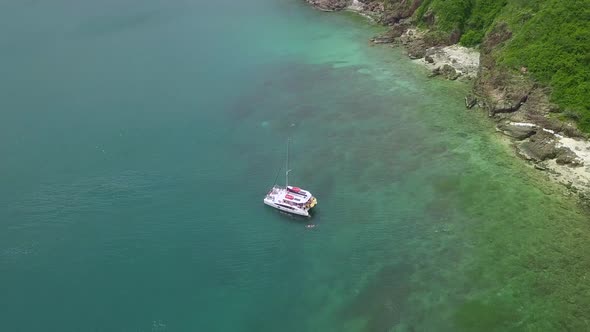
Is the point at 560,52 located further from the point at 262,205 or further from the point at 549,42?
the point at 262,205

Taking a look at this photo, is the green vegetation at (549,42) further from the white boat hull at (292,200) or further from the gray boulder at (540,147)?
the white boat hull at (292,200)

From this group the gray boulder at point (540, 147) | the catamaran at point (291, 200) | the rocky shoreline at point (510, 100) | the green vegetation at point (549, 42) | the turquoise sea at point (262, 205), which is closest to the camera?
the turquoise sea at point (262, 205)

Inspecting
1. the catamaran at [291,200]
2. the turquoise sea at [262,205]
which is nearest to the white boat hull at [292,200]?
the catamaran at [291,200]

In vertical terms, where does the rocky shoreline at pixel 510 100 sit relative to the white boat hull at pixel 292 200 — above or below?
above

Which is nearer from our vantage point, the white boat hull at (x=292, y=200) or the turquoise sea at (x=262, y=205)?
the turquoise sea at (x=262, y=205)

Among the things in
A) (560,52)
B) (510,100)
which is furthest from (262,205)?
(560,52)

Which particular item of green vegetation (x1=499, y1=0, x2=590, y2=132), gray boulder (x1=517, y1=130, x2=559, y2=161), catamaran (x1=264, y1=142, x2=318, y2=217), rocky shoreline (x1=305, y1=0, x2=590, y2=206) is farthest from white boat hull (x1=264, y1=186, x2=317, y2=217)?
green vegetation (x1=499, y1=0, x2=590, y2=132)

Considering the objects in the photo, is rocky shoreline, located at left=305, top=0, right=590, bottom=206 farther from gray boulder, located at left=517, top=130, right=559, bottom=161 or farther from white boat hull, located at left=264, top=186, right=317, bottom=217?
white boat hull, located at left=264, top=186, right=317, bottom=217
